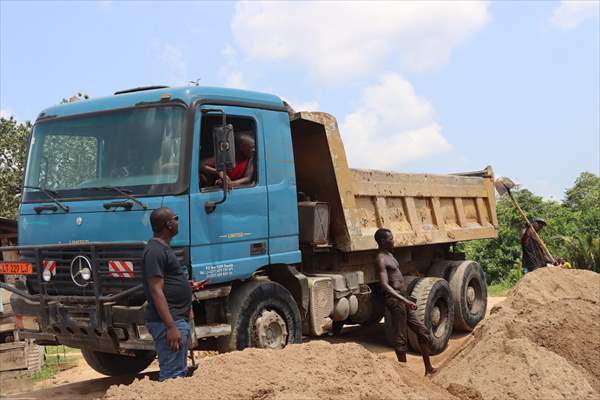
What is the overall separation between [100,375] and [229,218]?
152 inches

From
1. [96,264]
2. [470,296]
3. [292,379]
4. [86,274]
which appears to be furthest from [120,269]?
[470,296]

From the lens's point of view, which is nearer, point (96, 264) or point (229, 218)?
point (96, 264)

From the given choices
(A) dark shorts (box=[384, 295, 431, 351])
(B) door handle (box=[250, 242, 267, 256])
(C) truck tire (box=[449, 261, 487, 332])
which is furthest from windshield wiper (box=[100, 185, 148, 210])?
(C) truck tire (box=[449, 261, 487, 332])

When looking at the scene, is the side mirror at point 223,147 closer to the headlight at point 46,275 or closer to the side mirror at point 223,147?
the side mirror at point 223,147

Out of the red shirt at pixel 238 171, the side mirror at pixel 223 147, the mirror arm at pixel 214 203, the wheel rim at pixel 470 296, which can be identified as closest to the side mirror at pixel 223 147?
the side mirror at pixel 223 147

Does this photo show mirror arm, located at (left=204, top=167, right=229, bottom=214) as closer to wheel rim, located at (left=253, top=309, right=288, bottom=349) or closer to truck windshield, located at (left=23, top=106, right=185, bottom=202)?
truck windshield, located at (left=23, top=106, right=185, bottom=202)

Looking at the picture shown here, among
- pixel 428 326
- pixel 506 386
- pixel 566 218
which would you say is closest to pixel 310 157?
pixel 428 326

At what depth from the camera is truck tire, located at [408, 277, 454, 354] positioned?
8.30 meters

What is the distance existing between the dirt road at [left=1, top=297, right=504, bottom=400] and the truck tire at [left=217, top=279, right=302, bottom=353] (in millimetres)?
1464

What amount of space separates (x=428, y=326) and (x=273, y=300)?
284 cm

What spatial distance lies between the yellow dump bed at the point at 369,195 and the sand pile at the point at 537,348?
1.52 m

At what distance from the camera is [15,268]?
237 inches

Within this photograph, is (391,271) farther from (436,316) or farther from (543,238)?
(543,238)

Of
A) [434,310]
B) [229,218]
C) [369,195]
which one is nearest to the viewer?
[229,218]
